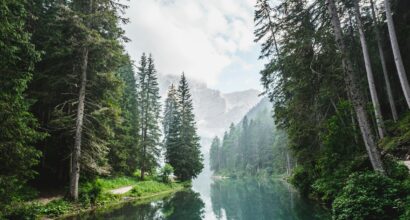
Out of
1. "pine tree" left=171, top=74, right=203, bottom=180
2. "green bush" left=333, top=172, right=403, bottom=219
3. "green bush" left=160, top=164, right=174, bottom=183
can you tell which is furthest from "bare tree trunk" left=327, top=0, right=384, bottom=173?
"pine tree" left=171, top=74, right=203, bottom=180

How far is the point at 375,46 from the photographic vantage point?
2164 cm

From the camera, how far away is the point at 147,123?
33.8 m

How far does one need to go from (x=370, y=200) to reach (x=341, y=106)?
456cm

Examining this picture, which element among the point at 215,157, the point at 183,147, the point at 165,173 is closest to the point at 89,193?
the point at 165,173

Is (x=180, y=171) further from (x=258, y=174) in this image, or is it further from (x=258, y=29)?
(x=258, y=174)

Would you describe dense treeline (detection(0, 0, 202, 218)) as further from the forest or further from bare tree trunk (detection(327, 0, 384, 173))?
bare tree trunk (detection(327, 0, 384, 173))

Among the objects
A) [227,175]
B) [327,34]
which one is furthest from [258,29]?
[227,175]

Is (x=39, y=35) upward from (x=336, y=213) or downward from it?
upward

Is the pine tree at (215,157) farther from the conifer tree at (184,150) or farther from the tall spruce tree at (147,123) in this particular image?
the tall spruce tree at (147,123)

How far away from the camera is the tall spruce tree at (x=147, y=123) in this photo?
106 feet

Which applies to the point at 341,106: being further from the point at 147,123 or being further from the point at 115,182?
the point at 147,123

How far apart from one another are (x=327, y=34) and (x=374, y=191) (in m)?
5.82

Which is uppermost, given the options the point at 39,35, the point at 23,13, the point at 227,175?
the point at 39,35

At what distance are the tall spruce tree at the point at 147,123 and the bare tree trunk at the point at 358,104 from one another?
24627mm
